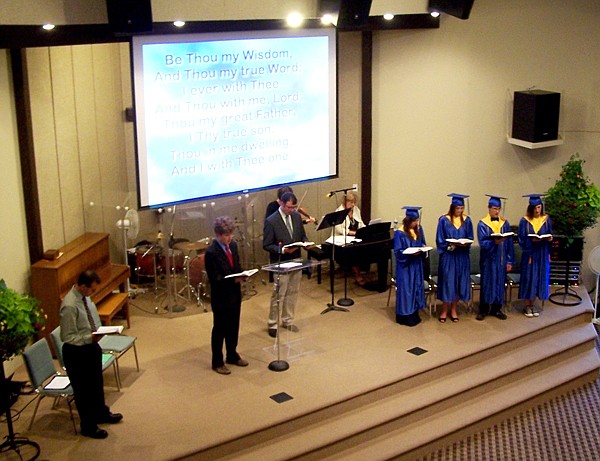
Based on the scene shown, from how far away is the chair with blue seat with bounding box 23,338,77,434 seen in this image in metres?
6.46

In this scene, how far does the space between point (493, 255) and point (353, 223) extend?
68.7 inches

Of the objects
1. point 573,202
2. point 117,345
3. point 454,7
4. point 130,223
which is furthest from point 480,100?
point 117,345

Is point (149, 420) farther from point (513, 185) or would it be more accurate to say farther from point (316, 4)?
point (513, 185)

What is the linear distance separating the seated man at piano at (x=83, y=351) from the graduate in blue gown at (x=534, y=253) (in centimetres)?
457

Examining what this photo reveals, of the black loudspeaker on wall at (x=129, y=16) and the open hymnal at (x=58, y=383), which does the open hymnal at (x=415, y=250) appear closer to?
the black loudspeaker on wall at (x=129, y=16)

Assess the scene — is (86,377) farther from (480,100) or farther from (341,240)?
(480,100)

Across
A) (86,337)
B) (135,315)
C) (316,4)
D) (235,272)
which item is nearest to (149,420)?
(86,337)

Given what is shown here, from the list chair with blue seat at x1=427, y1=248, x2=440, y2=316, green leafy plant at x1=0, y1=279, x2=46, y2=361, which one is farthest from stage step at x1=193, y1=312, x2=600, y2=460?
green leafy plant at x1=0, y1=279, x2=46, y2=361

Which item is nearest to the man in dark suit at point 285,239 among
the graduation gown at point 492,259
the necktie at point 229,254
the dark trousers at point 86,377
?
the necktie at point 229,254

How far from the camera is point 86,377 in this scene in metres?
6.36

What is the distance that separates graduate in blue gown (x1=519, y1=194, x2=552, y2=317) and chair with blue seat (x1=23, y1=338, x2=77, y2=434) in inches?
189

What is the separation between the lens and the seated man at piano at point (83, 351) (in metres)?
6.29

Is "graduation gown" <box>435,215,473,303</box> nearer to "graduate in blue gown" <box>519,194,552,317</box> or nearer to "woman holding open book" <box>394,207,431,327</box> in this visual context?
"woman holding open book" <box>394,207,431,327</box>

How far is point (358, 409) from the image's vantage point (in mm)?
7160
